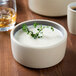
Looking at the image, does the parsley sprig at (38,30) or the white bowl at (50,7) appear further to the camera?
the white bowl at (50,7)

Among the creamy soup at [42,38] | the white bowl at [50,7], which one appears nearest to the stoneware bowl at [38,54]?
the creamy soup at [42,38]

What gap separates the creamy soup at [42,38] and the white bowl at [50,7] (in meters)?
0.19

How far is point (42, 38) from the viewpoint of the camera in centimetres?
72

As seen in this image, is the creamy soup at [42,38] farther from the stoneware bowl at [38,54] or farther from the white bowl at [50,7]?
the white bowl at [50,7]

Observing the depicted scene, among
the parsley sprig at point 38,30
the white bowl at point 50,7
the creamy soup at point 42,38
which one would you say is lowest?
the white bowl at point 50,7

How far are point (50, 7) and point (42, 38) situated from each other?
25 centimetres

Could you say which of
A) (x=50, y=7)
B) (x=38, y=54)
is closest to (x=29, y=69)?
(x=38, y=54)

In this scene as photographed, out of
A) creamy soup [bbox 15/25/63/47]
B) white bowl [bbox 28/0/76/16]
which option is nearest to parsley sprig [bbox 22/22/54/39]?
creamy soup [bbox 15/25/63/47]

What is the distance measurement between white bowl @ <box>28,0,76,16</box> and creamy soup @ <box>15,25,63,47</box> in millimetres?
190

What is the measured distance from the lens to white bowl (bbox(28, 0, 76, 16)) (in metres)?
0.93

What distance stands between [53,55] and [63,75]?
0.06 meters

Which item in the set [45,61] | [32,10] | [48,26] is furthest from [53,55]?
[32,10]

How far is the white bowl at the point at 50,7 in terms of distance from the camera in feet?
3.04

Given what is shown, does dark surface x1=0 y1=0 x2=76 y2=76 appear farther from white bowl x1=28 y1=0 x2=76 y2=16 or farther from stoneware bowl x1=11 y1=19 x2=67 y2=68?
white bowl x1=28 y1=0 x2=76 y2=16
